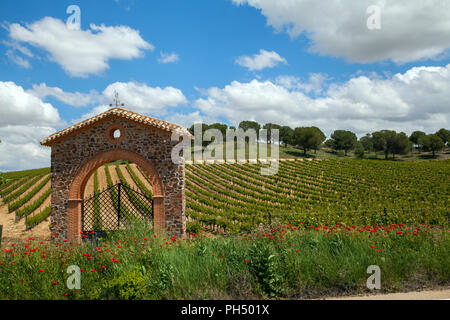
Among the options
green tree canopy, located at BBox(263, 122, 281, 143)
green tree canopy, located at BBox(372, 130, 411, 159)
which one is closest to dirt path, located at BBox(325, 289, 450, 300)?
green tree canopy, located at BBox(263, 122, 281, 143)

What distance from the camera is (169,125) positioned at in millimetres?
11586

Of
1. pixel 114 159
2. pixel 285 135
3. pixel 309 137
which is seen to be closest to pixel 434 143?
pixel 309 137

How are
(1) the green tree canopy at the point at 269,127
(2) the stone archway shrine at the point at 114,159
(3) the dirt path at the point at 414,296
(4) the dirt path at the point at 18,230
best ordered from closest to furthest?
(3) the dirt path at the point at 414,296 → (2) the stone archway shrine at the point at 114,159 → (4) the dirt path at the point at 18,230 → (1) the green tree canopy at the point at 269,127

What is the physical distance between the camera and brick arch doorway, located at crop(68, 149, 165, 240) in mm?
11336

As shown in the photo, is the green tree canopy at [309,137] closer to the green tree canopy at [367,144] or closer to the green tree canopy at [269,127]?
the green tree canopy at [269,127]

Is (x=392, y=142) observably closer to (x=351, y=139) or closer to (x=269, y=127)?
(x=351, y=139)

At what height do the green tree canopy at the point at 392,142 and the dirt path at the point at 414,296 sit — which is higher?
the green tree canopy at the point at 392,142

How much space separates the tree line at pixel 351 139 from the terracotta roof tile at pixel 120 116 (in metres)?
64.4

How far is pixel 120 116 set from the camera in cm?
1170

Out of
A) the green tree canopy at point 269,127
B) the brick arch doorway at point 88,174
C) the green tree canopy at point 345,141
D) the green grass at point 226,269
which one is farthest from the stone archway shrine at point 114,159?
the green tree canopy at point 345,141

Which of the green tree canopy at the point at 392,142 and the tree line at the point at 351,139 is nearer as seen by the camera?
the tree line at the point at 351,139

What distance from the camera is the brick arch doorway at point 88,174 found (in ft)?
37.2

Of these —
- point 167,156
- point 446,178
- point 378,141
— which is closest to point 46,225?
point 167,156
